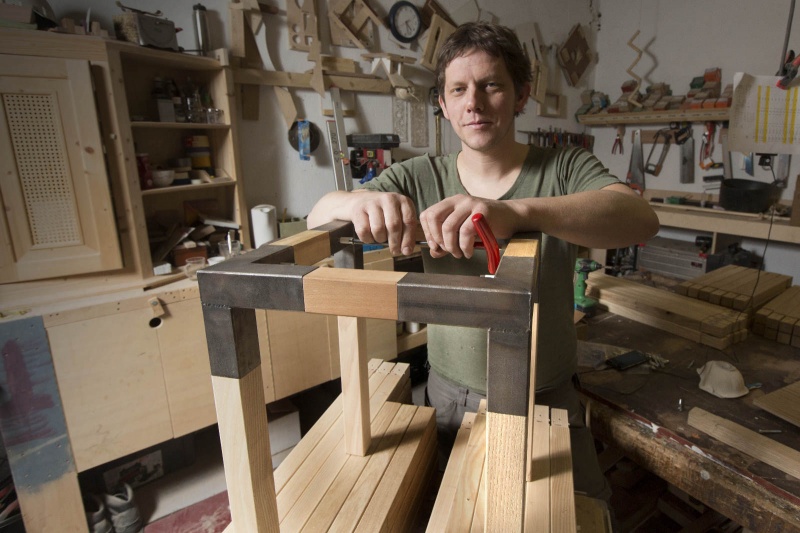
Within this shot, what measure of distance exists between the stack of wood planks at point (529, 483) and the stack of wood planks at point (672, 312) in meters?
0.94

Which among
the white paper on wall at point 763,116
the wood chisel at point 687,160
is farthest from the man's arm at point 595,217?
the wood chisel at point 687,160

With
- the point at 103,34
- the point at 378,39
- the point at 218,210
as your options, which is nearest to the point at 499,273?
the point at 103,34

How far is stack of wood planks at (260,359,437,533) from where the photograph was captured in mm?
692

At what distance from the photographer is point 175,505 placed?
2143 mm

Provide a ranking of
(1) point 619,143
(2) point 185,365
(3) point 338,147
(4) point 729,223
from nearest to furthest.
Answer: (2) point 185,365, (3) point 338,147, (4) point 729,223, (1) point 619,143

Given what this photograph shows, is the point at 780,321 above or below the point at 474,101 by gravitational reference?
below

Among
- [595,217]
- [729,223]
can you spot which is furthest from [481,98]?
[729,223]

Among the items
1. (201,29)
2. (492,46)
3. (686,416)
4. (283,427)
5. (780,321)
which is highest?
(201,29)

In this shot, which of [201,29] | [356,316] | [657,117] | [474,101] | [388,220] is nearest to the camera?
[356,316]

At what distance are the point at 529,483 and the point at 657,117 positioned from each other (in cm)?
382

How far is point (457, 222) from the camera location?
2.13 feet

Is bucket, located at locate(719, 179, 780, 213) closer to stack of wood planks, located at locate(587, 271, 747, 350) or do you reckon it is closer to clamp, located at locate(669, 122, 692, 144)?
clamp, located at locate(669, 122, 692, 144)

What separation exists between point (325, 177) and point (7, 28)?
164 centimetres

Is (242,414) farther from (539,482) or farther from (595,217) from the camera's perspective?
(595,217)
